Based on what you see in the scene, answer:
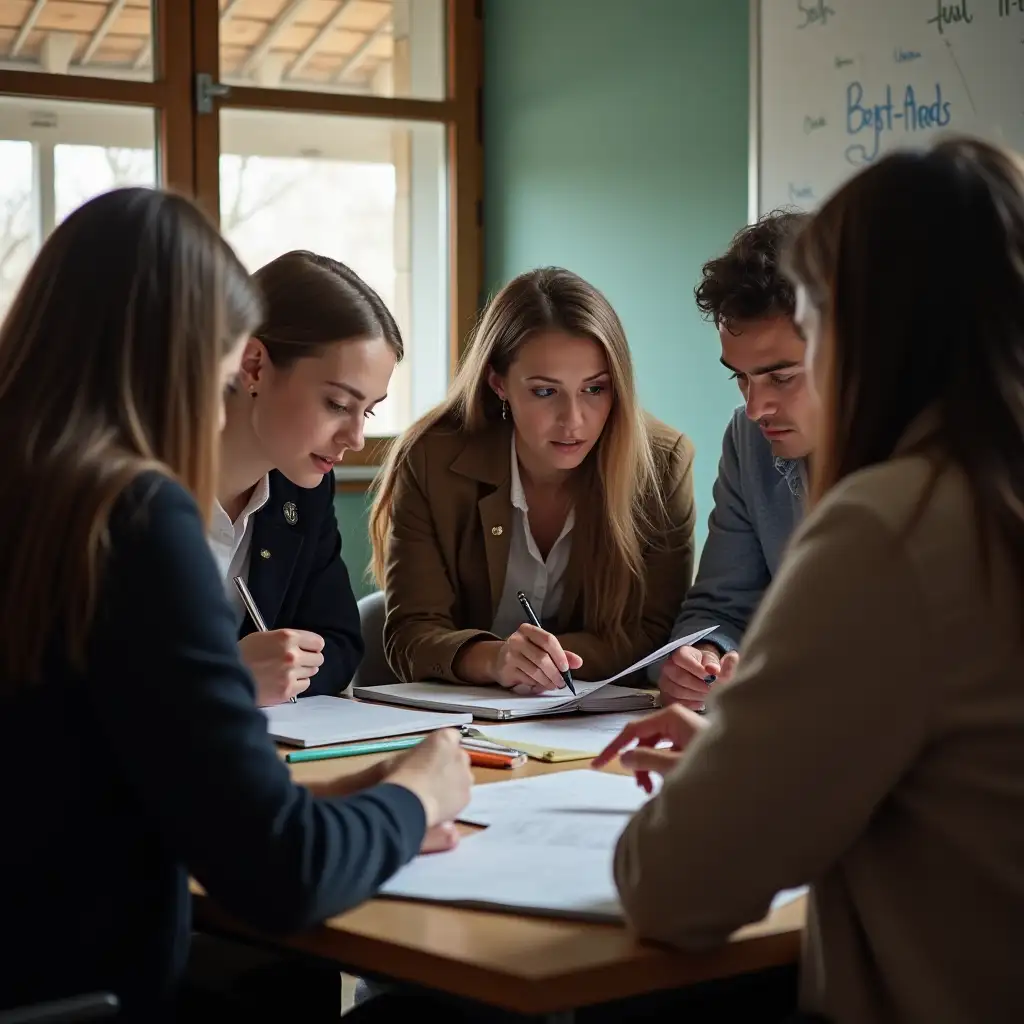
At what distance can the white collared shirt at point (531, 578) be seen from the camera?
2469 millimetres

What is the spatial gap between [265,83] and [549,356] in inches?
90.0

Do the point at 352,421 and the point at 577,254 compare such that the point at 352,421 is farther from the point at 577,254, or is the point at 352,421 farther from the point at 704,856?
the point at 577,254

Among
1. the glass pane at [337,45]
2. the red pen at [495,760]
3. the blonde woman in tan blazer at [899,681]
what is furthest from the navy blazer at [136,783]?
the glass pane at [337,45]

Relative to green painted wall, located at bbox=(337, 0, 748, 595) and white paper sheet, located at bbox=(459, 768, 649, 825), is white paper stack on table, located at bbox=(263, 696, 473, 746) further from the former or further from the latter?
green painted wall, located at bbox=(337, 0, 748, 595)

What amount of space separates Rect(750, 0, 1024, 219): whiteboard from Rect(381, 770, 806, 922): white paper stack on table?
1.53 m

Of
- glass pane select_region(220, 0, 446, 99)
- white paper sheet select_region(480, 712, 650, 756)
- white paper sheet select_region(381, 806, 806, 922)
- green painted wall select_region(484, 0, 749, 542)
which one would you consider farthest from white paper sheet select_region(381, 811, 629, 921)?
glass pane select_region(220, 0, 446, 99)

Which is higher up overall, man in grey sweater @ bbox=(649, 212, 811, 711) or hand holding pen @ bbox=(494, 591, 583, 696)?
man in grey sweater @ bbox=(649, 212, 811, 711)

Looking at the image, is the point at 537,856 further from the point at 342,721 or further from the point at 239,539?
the point at 239,539

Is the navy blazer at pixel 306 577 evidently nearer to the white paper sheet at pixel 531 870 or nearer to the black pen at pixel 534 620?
the black pen at pixel 534 620

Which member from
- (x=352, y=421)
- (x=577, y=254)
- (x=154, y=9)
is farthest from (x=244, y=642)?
(x=154, y=9)

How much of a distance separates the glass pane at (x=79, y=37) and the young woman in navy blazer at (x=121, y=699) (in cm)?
322

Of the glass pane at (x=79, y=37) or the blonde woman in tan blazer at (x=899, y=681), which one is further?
the glass pane at (x=79, y=37)

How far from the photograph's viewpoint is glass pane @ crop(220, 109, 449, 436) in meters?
4.33

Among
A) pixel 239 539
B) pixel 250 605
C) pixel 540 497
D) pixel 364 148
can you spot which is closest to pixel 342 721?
pixel 250 605
